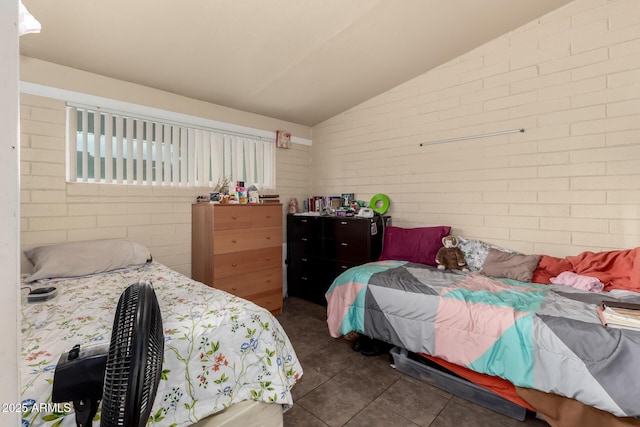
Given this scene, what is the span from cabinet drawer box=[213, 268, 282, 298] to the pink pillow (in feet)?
4.00

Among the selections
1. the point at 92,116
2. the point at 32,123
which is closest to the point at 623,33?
the point at 92,116

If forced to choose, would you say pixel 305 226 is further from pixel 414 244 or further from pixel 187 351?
pixel 187 351

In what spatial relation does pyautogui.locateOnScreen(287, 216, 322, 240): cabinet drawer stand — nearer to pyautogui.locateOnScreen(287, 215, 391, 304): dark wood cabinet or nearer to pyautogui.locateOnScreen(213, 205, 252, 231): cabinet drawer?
pyautogui.locateOnScreen(287, 215, 391, 304): dark wood cabinet

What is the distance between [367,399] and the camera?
1.98 meters

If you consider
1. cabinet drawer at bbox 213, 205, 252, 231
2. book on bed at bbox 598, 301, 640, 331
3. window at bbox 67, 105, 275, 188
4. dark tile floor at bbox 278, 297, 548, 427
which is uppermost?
window at bbox 67, 105, 275, 188

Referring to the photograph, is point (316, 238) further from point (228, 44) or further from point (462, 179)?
point (228, 44)

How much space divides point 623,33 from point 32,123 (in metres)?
4.56

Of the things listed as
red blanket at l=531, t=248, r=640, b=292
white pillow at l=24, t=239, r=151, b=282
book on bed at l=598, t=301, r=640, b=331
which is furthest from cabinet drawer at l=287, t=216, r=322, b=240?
book on bed at l=598, t=301, r=640, b=331

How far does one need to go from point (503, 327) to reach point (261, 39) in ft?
8.77

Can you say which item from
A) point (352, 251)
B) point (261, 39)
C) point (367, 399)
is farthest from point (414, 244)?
point (261, 39)

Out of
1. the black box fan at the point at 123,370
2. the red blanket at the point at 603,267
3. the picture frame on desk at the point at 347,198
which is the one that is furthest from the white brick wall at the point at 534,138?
the black box fan at the point at 123,370

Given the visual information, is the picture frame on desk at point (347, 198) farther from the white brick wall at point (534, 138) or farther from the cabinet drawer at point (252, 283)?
the cabinet drawer at point (252, 283)

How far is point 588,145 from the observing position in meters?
2.40

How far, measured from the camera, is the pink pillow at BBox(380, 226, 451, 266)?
303 centimetres
